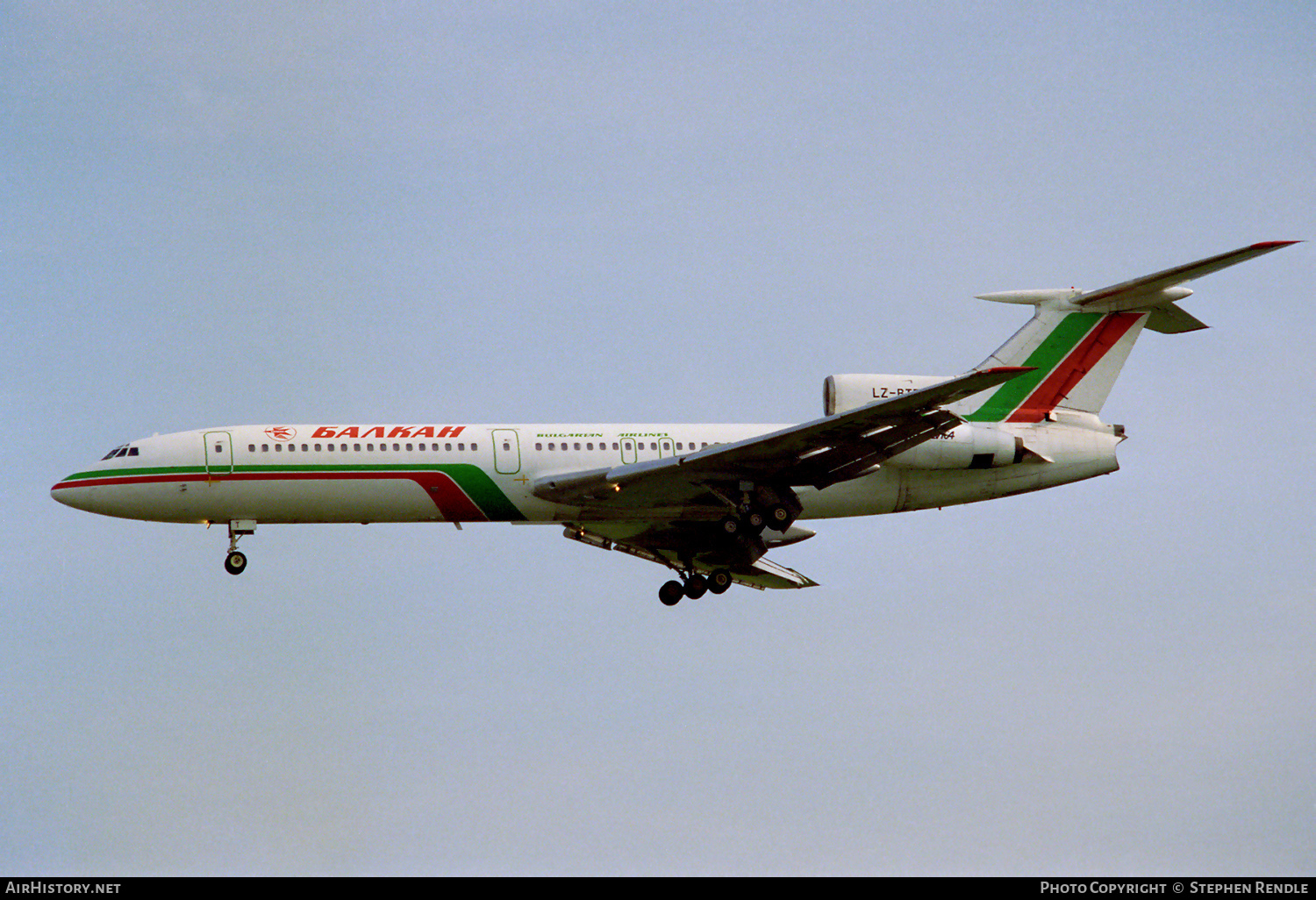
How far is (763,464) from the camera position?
1171 inches

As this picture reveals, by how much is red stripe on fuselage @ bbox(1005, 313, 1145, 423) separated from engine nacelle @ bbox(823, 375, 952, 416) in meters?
2.59

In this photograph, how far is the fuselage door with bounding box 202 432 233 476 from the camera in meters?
29.9

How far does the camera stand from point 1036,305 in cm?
3256

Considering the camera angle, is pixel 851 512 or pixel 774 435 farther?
pixel 851 512

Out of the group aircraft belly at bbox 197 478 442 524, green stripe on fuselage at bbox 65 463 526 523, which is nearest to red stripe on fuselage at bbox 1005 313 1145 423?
green stripe on fuselage at bbox 65 463 526 523

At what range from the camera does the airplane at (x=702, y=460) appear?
29906mm

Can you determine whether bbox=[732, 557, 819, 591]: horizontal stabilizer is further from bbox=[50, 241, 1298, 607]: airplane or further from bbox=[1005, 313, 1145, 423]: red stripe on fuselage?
bbox=[1005, 313, 1145, 423]: red stripe on fuselage

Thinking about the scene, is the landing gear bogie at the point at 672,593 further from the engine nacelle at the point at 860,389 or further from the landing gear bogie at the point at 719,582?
the engine nacelle at the point at 860,389

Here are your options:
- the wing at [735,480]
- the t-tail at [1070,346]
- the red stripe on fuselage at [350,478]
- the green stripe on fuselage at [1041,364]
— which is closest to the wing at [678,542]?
→ the wing at [735,480]
